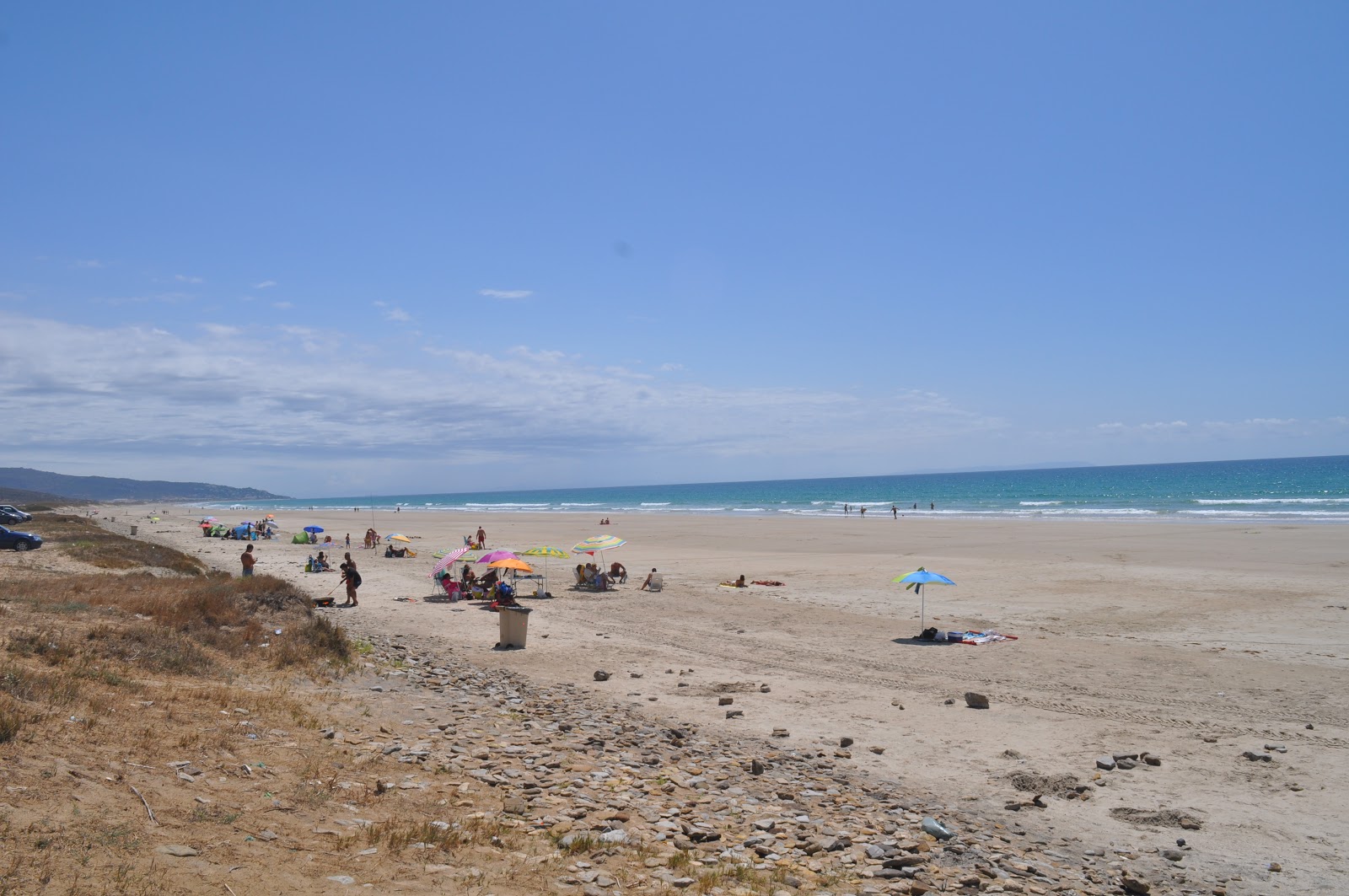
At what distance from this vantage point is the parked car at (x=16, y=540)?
2669 cm

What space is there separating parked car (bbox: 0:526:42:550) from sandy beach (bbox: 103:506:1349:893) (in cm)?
605

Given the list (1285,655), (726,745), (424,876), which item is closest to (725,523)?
(1285,655)

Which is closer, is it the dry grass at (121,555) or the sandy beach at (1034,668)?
the sandy beach at (1034,668)

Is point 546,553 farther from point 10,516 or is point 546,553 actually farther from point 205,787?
point 10,516

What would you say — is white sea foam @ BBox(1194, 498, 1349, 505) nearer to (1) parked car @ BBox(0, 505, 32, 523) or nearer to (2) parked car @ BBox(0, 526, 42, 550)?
(2) parked car @ BBox(0, 526, 42, 550)

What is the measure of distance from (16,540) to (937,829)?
31295 millimetres

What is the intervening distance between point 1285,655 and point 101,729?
1645cm

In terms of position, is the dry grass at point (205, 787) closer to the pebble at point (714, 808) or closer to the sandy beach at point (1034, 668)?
the pebble at point (714, 808)

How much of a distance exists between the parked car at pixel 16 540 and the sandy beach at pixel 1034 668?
605cm

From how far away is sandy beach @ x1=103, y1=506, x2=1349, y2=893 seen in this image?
771 cm

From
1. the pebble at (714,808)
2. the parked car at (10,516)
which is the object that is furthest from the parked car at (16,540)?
the pebble at (714,808)

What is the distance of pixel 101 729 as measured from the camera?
6762 millimetres

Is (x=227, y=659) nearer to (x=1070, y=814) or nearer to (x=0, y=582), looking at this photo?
(x=0, y=582)

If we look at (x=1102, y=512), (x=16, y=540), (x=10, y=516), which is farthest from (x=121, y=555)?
(x=1102, y=512)
